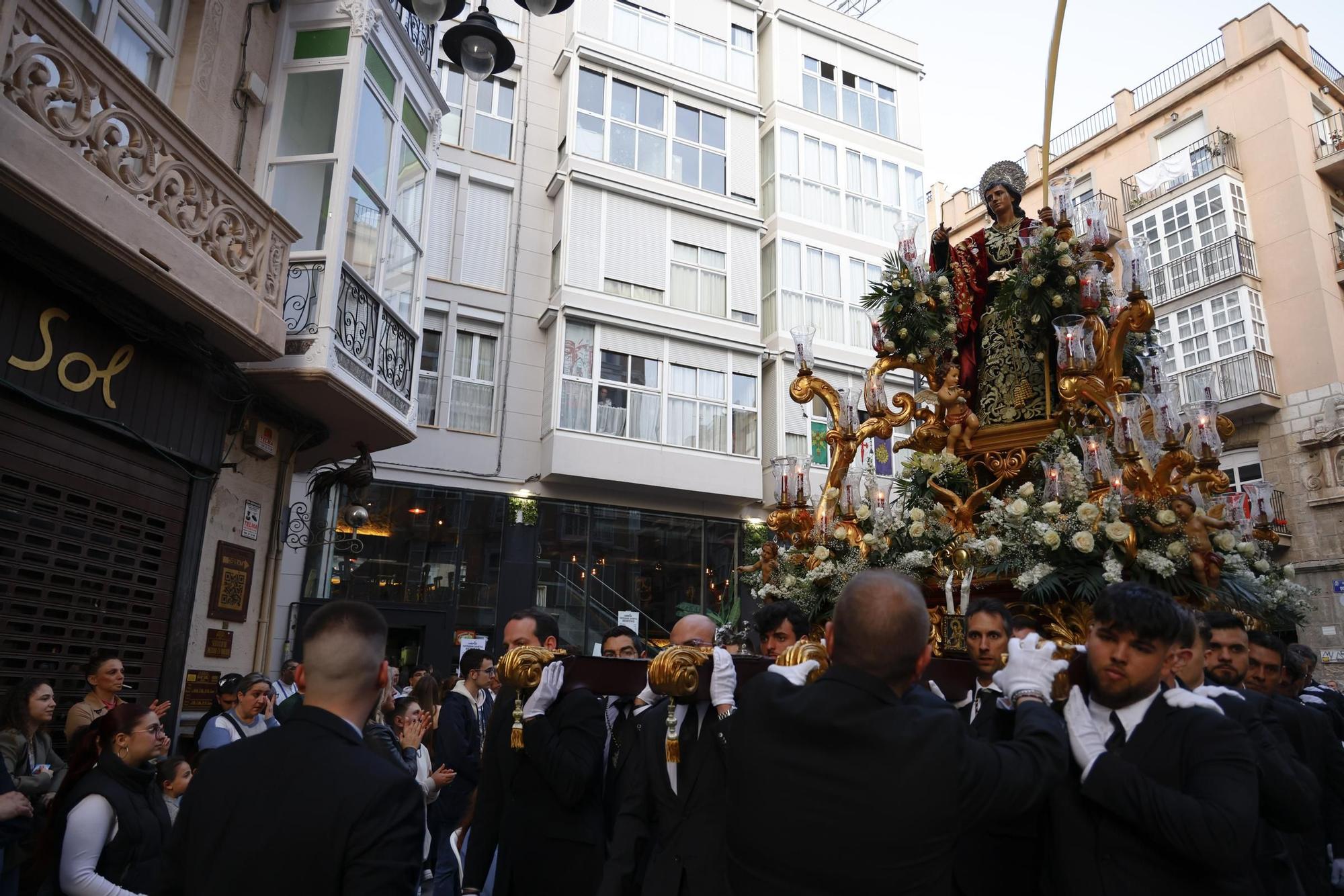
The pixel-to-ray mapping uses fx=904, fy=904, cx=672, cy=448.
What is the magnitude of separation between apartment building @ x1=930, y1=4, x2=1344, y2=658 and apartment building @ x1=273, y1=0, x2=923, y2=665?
20.4ft

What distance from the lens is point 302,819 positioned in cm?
230

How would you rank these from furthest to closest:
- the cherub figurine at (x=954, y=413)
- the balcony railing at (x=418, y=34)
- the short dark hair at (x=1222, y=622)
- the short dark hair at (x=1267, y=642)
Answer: the balcony railing at (x=418, y=34), the cherub figurine at (x=954, y=413), the short dark hair at (x=1267, y=642), the short dark hair at (x=1222, y=622)

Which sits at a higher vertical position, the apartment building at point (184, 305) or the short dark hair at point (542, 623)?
the apartment building at point (184, 305)

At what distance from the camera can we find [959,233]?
31125 mm

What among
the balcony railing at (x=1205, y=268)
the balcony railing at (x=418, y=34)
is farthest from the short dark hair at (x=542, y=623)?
the balcony railing at (x=1205, y=268)

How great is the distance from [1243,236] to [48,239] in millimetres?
24968

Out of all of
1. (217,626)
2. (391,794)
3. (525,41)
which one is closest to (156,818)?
(391,794)

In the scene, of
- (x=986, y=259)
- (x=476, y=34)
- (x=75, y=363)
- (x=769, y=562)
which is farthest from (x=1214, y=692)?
(x=75, y=363)

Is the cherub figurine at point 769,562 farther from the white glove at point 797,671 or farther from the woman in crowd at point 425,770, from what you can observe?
the white glove at point 797,671

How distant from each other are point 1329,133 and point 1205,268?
4.62m

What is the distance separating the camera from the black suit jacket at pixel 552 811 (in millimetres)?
3812

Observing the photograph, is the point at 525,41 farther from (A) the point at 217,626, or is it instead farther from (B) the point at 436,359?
(A) the point at 217,626

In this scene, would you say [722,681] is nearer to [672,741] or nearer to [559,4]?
[672,741]

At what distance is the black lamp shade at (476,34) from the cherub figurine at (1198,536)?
235 inches
